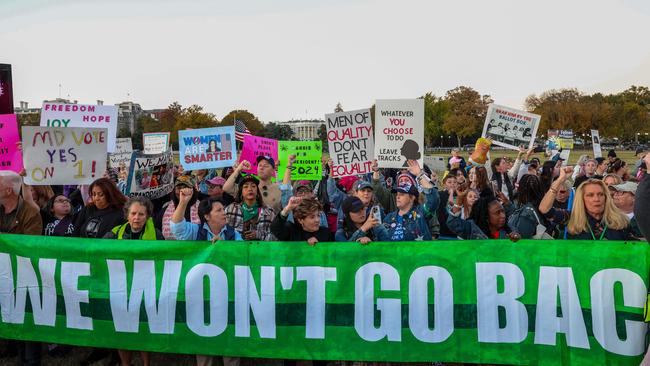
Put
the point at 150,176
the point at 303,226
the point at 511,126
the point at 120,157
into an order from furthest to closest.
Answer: the point at 120,157 → the point at 511,126 → the point at 150,176 → the point at 303,226

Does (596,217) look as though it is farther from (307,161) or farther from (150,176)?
(150,176)

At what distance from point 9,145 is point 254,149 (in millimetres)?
4049

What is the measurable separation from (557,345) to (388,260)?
61.5 inches

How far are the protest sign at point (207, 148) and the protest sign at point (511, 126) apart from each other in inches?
190

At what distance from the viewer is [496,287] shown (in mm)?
4848

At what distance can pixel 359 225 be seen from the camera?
5.81m

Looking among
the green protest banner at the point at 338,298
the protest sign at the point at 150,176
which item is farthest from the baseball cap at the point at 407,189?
the protest sign at the point at 150,176

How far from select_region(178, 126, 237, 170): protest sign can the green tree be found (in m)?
79.9

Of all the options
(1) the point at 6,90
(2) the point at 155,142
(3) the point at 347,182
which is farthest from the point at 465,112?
(1) the point at 6,90

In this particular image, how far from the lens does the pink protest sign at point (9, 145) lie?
7.22 meters

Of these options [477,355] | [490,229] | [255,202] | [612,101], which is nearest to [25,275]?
[255,202]

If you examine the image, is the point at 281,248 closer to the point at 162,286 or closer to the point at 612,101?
the point at 162,286

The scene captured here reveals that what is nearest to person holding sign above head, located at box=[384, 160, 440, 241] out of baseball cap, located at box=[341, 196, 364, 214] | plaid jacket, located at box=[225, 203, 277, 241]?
baseball cap, located at box=[341, 196, 364, 214]

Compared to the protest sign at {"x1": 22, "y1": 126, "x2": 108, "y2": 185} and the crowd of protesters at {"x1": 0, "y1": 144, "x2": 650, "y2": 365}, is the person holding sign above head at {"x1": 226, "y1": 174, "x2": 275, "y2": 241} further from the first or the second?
the protest sign at {"x1": 22, "y1": 126, "x2": 108, "y2": 185}
